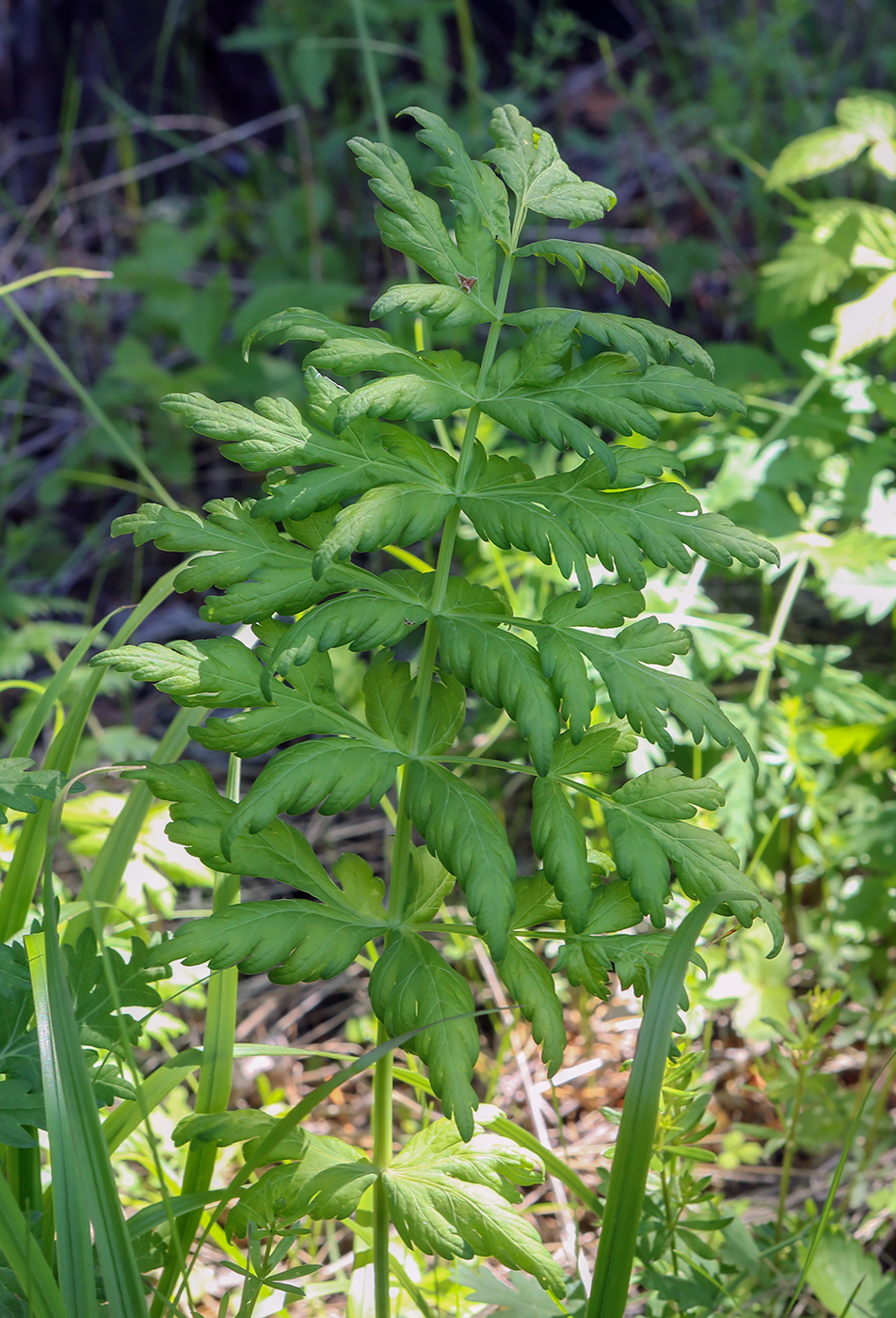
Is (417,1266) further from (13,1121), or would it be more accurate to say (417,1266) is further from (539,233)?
(539,233)

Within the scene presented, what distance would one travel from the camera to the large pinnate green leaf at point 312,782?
1.02m

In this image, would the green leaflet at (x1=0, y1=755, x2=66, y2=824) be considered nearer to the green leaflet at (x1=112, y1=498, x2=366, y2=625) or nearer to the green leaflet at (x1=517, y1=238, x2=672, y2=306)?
the green leaflet at (x1=112, y1=498, x2=366, y2=625)

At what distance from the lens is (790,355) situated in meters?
2.92

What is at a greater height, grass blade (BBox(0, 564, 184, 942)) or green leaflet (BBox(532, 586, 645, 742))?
green leaflet (BBox(532, 586, 645, 742))

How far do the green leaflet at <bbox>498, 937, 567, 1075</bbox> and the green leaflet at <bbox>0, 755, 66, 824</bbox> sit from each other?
0.55 m

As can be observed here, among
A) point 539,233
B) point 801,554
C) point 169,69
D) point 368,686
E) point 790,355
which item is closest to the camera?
point 368,686

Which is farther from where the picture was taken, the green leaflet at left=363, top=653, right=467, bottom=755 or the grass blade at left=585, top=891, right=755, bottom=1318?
the green leaflet at left=363, top=653, right=467, bottom=755

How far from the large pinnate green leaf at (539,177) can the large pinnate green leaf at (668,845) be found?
25.2 inches

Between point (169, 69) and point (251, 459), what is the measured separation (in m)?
4.14

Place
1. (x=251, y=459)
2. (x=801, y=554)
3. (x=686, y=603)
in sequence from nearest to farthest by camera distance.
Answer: (x=251, y=459), (x=686, y=603), (x=801, y=554)

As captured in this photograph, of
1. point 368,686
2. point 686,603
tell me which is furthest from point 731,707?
point 368,686

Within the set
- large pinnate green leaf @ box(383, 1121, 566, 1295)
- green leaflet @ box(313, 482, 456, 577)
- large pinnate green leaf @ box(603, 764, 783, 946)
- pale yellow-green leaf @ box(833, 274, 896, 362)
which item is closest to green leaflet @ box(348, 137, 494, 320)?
green leaflet @ box(313, 482, 456, 577)

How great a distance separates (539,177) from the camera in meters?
1.15

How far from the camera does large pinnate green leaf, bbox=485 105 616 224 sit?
1133mm
